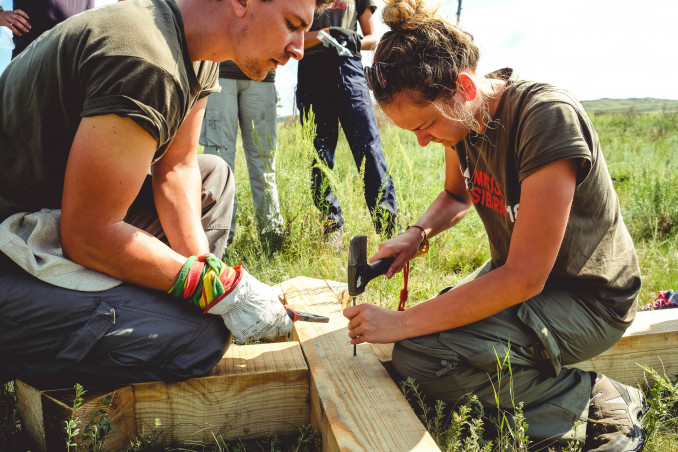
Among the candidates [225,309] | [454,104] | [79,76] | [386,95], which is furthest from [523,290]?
[79,76]

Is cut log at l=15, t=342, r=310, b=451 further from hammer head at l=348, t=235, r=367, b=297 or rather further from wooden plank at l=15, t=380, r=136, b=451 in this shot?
hammer head at l=348, t=235, r=367, b=297

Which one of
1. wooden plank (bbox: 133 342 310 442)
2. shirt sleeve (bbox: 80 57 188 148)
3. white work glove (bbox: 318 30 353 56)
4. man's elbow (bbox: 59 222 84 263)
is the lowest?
wooden plank (bbox: 133 342 310 442)

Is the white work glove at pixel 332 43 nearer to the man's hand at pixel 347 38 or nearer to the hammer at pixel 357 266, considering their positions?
the man's hand at pixel 347 38

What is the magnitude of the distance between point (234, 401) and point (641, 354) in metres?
1.78

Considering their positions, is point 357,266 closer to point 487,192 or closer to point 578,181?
point 487,192

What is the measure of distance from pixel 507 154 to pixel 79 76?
1489 mm

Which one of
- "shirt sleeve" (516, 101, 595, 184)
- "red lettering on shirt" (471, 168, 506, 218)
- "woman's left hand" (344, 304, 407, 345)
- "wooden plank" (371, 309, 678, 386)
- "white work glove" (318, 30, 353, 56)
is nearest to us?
"shirt sleeve" (516, 101, 595, 184)

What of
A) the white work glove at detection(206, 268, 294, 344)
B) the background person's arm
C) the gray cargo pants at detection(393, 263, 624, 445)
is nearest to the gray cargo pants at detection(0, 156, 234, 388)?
the white work glove at detection(206, 268, 294, 344)

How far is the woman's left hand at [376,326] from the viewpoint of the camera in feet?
6.25

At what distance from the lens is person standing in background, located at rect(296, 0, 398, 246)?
3936 millimetres

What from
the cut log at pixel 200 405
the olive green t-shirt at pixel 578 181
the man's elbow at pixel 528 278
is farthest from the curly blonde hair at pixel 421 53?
the cut log at pixel 200 405

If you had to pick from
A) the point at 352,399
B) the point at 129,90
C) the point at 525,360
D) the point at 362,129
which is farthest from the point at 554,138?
the point at 362,129

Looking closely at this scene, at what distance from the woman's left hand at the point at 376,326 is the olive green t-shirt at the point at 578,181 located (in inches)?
23.8

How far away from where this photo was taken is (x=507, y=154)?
1.85 m
